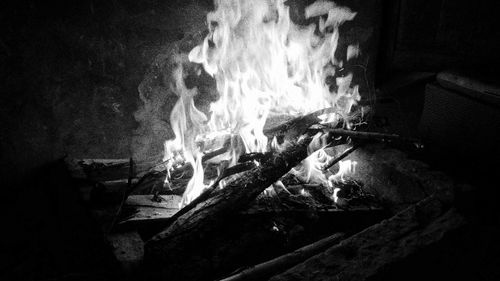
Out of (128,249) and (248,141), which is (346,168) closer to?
(248,141)

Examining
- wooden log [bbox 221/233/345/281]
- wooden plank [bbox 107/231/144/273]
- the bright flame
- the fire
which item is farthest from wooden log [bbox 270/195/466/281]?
the fire

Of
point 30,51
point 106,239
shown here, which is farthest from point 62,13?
point 106,239

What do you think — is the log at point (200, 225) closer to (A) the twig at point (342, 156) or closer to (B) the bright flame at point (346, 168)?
(A) the twig at point (342, 156)

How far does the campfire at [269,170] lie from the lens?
2.92 metres

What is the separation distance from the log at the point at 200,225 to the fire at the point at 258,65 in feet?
4.55

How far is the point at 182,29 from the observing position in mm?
4992

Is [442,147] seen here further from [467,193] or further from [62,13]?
[62,13]

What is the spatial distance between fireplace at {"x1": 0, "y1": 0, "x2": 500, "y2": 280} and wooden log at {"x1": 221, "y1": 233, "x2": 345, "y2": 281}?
2 cm

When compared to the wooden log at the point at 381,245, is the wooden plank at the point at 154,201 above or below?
above

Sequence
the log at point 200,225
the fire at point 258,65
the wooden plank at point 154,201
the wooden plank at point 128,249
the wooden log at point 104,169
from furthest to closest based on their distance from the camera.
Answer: the fire at point 258,65 < the wooden log at point 104,169 < the wooden plank at point 154,201 < the log at point 200,225 < the wooden plank at point 128,249

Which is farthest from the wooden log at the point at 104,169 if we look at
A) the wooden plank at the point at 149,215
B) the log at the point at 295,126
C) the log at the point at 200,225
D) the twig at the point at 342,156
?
the twig at the point at 342,156

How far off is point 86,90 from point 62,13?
942 mm

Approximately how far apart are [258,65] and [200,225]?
125 inches

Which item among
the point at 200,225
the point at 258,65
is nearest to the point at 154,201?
the point at 200,225
